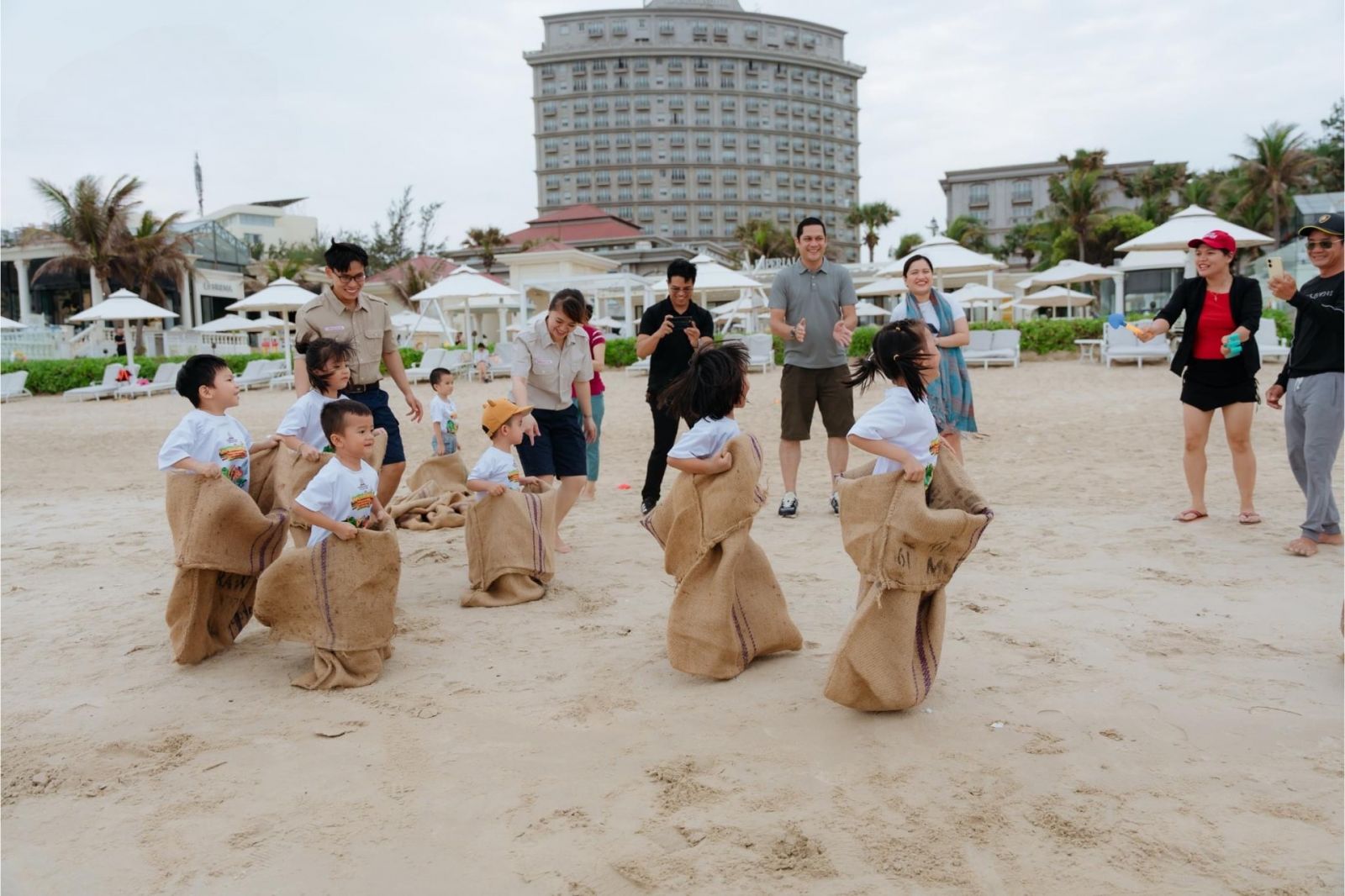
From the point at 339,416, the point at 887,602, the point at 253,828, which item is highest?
the point at 339,416

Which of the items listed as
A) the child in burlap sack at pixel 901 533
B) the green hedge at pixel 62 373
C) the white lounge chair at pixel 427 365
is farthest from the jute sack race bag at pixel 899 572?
the green hedge at pixel 62 373

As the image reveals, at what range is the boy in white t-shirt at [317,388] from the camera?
4.37 meters

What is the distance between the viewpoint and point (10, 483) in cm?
954

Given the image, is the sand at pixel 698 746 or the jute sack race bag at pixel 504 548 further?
the jute sack race bag at pixel 504 548

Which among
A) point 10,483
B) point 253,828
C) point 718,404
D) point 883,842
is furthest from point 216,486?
point 10,483

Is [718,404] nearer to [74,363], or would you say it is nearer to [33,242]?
[74,363]

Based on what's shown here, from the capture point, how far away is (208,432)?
393cm

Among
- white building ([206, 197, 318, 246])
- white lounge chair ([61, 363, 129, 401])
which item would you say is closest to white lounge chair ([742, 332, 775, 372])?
white lounge chair ([61, 363, 129, 401])

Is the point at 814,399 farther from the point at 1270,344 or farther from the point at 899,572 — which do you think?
the point at 1270,344

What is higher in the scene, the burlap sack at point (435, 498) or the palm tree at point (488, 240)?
the palm tree at point (488, 240)

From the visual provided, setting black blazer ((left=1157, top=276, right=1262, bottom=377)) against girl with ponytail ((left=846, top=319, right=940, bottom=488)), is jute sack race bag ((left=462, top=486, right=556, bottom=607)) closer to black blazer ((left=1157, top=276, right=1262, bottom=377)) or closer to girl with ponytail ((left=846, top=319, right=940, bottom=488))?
girl with ponytail ((left=846, top=319, right=940, bottom=488))

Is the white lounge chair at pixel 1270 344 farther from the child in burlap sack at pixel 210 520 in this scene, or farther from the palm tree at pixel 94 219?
the palm tree at pixel 94 219

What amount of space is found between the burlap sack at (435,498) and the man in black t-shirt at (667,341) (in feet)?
4.39

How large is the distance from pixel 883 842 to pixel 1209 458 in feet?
24.1
